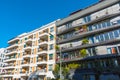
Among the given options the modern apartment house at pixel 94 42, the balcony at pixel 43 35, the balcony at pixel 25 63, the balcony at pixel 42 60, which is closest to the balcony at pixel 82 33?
the modern apartment house at pixel 94 42

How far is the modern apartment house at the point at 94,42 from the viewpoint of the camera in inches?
1144

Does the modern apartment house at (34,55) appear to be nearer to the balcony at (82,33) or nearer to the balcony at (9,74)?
the balcony at (9,74)

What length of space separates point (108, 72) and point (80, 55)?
806 cm

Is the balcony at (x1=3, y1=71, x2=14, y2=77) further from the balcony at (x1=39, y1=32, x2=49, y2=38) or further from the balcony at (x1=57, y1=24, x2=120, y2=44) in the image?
the balcony at (x1=57, y1=24, x2=120, y2=44)

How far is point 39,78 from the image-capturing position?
145 ft

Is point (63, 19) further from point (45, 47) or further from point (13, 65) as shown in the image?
point (13, 65)

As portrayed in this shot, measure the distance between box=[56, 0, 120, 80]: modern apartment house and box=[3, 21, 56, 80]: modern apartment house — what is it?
480 cm

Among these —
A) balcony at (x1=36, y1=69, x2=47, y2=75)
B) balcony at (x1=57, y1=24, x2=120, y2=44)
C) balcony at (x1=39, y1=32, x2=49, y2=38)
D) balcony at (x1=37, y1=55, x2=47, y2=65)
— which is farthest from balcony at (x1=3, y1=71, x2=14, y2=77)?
balcony at (x1=57, y1=24, x2=120, y2=44)

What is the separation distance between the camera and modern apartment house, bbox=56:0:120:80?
29062 millimetres

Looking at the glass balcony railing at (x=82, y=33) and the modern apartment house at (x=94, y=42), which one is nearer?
the modern apartment house at (x=94, y=42)

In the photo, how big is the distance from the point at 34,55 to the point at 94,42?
77.4ft

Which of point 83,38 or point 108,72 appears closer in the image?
point 108,72

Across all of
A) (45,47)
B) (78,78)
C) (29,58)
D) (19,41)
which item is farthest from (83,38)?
(19,41)

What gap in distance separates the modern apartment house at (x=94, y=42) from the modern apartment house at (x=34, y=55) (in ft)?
15.8
